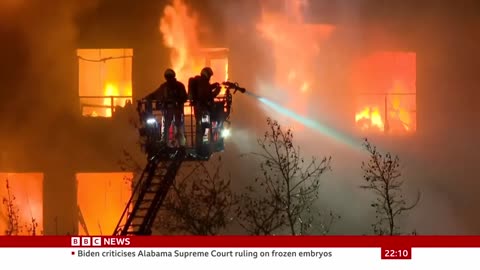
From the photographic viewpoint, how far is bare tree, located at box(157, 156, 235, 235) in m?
4.85

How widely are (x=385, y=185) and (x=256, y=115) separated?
41.3 inches

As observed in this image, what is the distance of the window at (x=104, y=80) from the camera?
5.27 metres

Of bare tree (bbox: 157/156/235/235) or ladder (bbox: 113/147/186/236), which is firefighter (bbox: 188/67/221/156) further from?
bare tree (bbox: 157/156/235/235)

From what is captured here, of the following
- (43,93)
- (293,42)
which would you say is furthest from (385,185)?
(43,93)

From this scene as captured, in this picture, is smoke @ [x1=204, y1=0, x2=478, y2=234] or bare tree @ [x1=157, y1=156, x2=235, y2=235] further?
smoke @ [x1=204, y1=0, x2=478, y2=234]

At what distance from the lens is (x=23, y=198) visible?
17.5 ft

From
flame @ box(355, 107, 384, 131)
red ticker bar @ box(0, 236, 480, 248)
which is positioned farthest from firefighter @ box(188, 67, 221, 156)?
flame @ box(355, 107, 384, 131)

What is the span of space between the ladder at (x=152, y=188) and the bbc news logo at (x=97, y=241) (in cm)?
29

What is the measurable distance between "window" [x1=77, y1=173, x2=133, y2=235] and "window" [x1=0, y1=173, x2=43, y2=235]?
0.97 feet

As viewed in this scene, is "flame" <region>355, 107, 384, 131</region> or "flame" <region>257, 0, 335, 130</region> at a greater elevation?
"flame" <region>257, 0, 335, 130</region>
